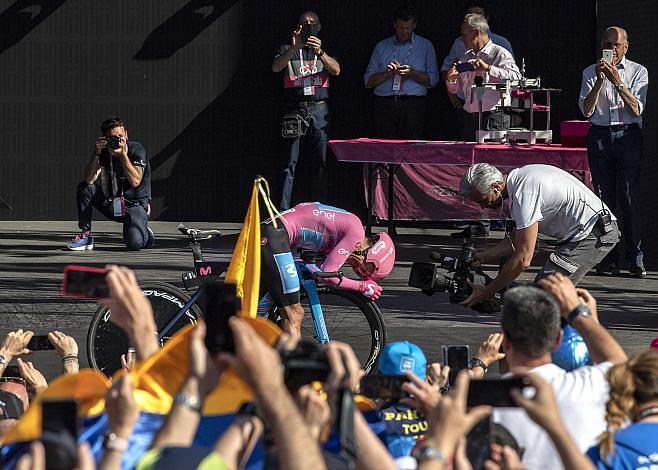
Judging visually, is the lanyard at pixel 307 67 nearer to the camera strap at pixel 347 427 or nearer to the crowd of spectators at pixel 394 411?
the crowd of spectators at pixel 394 411

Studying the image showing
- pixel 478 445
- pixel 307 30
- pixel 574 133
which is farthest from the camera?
pixel 307 30

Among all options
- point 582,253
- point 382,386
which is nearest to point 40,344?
point 382,386

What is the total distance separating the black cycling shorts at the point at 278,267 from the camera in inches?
350

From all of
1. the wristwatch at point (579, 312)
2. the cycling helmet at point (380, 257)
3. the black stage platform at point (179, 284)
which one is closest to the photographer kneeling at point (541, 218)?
the cycling helmet at point (380, 257)

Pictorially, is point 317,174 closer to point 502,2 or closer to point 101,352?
point 502,2

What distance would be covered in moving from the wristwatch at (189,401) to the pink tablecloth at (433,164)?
1055cm

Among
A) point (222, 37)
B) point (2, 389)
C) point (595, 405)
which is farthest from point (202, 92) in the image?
point (595, 405)

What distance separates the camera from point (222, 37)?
57.5 ft

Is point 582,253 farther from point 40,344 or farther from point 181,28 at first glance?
point 181,28

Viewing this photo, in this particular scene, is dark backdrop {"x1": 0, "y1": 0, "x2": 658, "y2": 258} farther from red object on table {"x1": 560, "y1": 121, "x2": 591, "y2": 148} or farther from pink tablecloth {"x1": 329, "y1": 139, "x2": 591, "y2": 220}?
red object on table {"x1": 560, "y1": 121, "x2": 591, "y2": 148}

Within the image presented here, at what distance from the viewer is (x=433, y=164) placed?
14633 mm

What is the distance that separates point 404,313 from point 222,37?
7.06 m

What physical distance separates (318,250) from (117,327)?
1.39 meters

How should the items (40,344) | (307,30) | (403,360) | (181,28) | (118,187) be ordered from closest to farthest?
1. (403,360)
2. (40,344)
3. (118,187)
4. (307,30)
5. (181,28)
